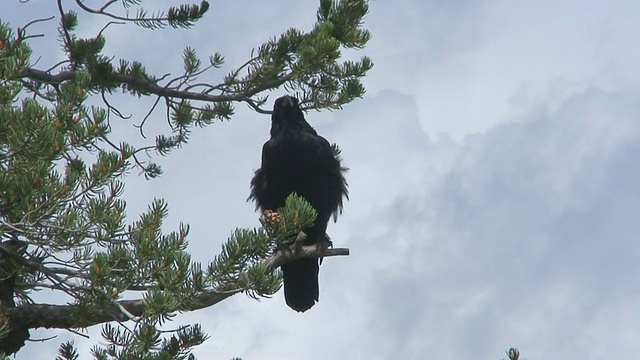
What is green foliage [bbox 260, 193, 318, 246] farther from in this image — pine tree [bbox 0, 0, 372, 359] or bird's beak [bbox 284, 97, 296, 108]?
bird's beak [bbox 284, 97, 296, 108]

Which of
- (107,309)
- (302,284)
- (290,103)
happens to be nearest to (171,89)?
(290,103)

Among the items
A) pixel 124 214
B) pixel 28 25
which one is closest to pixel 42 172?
pixel 124 214

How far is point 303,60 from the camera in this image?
6.78 m

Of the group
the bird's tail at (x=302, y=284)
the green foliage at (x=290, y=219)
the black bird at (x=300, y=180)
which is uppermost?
the black bird at (x=300, y=180)

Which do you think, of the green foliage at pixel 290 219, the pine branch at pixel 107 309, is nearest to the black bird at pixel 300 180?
the pine branch at pixel 107 309

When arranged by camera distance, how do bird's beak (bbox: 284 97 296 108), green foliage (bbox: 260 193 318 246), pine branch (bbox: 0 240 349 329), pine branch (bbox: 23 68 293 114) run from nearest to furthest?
green foliage (bbox: 260 193 318 246) → pine branch (bbox: 0 240 349 329) → pine branch (bbox: 23 68 293 114) → bird's beak (bbox: 284 97 296 108)

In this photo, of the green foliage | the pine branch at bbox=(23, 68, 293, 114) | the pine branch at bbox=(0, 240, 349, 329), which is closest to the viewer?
the green foliage

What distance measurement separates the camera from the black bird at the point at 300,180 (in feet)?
23.7

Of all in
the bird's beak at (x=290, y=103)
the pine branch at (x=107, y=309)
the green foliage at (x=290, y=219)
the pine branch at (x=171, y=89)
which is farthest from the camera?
the bird's beak at (x=290, y=103)

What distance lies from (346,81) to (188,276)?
2.87m

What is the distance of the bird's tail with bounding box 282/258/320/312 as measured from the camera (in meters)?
7.40

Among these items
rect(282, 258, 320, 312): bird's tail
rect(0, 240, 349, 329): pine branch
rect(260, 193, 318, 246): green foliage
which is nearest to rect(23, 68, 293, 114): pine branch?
rect(282, 258, 320, 312): bird's tail

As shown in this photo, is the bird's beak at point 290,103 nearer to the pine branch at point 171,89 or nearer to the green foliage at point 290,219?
the pine branch at point 171,89

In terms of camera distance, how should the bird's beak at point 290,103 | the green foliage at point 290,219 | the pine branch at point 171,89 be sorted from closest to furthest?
the green foliage at point 290,219, the pine branch at point 171,89, the bird's beak at point 290,103
